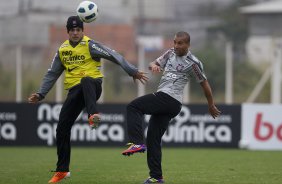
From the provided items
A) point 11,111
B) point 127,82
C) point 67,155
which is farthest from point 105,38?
point 67,155

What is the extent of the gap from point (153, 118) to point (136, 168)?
3.36 m

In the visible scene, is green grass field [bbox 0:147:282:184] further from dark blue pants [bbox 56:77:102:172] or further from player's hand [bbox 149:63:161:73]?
player's hand [bbox 149:63:161:73]

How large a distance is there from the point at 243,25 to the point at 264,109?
19.9 meters

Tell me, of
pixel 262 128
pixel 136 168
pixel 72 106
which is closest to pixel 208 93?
pixel 72 106

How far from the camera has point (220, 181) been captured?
1095 centimetres

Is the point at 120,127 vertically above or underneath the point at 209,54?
underneath

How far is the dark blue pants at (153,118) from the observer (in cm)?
1016

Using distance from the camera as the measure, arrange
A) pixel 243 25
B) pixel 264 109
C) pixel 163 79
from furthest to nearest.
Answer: pixel 243 25
pixel 264 109
pixel 163 79

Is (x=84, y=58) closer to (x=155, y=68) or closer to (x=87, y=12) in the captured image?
(x=87, y=12)

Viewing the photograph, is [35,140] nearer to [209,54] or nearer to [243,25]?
[209,54]

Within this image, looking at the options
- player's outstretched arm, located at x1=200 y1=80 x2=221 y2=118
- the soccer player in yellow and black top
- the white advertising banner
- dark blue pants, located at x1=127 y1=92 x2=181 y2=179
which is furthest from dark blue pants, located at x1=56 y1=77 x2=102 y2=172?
the white advertising banner

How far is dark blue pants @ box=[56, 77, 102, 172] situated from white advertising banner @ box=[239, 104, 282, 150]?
11.0m

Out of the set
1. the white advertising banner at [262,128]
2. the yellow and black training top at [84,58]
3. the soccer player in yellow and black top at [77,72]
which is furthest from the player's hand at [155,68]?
the white advertising banner at [262,128]

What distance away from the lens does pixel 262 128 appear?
21312 mm
